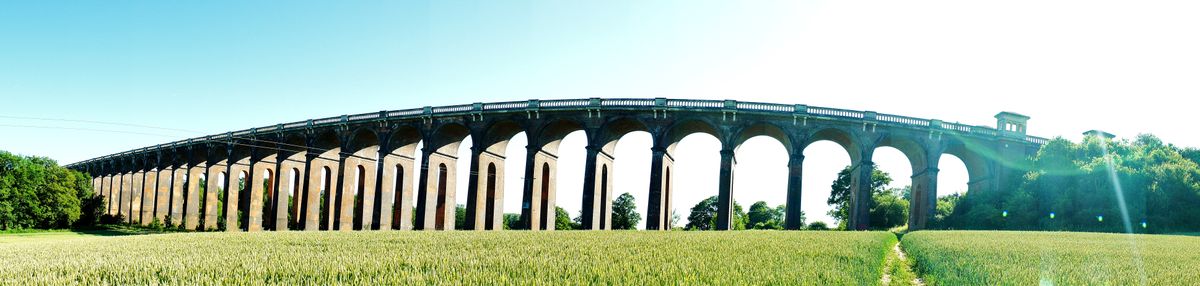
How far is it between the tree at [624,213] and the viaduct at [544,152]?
130 feet

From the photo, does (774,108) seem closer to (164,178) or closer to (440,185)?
(440,185)

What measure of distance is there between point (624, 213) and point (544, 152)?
45663mm

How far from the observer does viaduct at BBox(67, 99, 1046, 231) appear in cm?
4391

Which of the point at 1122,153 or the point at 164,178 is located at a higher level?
the point at 1122,153

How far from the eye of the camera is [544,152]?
49125 millimetres

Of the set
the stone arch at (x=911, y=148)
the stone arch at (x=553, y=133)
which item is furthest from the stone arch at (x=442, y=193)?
the stone arch at (x=911, y=148)

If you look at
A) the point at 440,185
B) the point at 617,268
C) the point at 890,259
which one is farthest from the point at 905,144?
the point at 617,268

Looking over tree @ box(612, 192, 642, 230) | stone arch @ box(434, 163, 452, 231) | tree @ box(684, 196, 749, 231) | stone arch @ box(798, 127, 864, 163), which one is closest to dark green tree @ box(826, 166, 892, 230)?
tree @ box(684, 196, 749, 231)

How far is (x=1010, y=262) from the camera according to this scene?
1470cm

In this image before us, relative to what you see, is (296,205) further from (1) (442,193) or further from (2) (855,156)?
(2) (855,156)

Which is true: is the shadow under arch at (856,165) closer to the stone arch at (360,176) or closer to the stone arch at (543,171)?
the stone arch at (543,171)

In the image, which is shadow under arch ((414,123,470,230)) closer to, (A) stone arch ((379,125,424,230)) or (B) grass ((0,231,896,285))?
(A) stone arch ((379,125,424,230))

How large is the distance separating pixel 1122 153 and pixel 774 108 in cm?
2020

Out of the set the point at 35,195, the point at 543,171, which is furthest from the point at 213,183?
the point at 543,171
